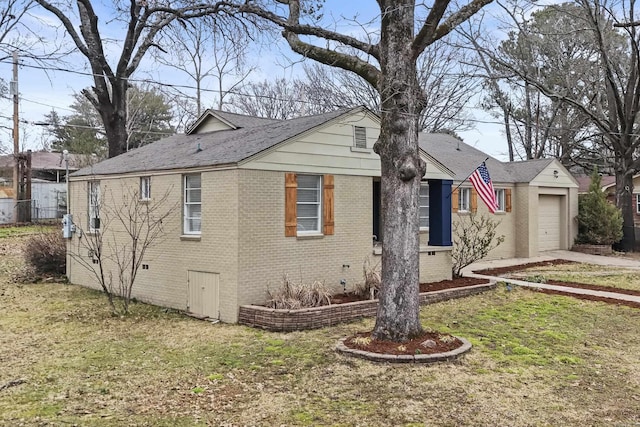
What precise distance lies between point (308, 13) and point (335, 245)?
489 centimetres

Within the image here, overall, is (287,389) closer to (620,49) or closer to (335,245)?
(335,245)

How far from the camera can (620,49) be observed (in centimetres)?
2814

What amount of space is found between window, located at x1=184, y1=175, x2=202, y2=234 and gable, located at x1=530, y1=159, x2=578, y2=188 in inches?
585

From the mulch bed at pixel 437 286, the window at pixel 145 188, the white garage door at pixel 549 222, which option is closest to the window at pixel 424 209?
the mulch bed at pixel 437 286

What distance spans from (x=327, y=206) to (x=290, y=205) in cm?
109

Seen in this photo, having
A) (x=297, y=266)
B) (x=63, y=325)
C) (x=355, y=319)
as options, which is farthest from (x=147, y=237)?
(x=355, y=319)

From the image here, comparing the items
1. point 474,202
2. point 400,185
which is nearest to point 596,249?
point 474,202

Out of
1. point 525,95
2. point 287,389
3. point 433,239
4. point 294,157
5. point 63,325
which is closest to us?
point 287,389

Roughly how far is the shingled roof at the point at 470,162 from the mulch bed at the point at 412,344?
1235 cm

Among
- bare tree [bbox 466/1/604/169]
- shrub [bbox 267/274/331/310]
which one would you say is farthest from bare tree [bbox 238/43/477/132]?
shrub [bbox 267/274/331/310]

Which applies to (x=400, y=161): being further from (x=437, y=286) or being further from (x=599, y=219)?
(x=599, y=219)

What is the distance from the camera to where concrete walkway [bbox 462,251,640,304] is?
1364 centimetres

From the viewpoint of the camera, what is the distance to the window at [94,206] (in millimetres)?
14734

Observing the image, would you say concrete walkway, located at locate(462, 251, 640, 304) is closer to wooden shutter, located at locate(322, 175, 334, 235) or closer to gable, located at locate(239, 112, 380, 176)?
gable, located at locate(239, 112, 380, 176)
